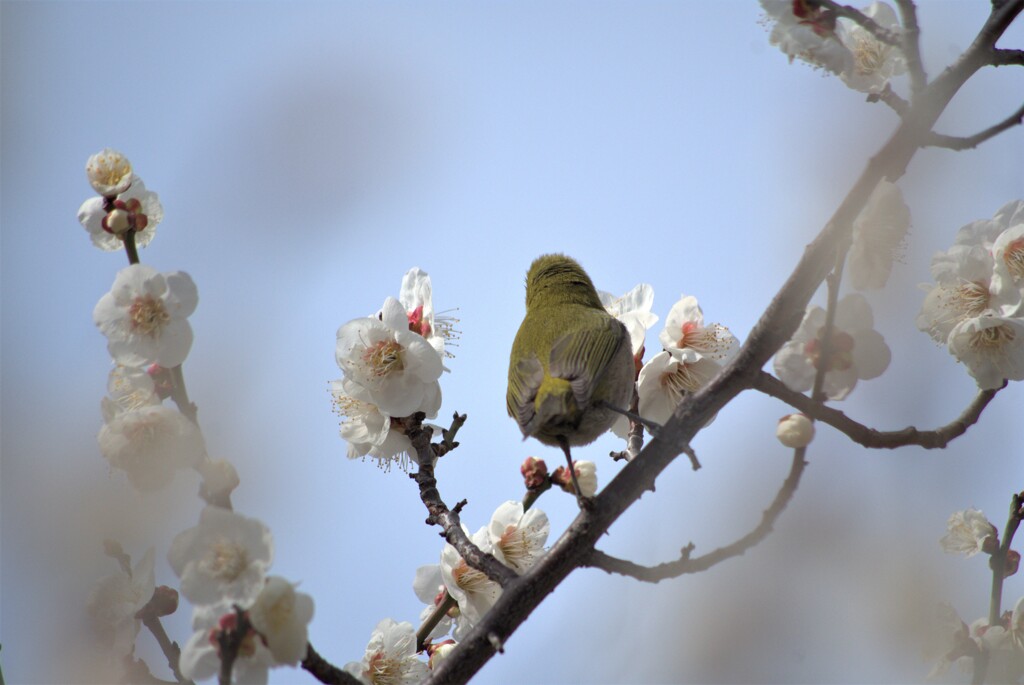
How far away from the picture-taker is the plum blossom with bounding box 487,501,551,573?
3154 millimetres

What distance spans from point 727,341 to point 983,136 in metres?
1.12

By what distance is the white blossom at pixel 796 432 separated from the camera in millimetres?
2139

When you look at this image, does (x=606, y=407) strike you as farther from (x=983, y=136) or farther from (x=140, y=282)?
(x=140, y=282)

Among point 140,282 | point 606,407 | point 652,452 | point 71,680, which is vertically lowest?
point 71,680

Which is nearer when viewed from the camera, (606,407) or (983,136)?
(983,136)

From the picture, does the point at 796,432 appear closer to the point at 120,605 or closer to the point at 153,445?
the point at 153,445

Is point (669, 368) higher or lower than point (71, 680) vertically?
higher

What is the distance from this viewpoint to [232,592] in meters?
1.83

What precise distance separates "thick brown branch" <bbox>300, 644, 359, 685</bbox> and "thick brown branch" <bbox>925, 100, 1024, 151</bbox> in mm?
2081

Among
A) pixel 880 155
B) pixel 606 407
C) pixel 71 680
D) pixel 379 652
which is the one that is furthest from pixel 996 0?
pixel 71 680

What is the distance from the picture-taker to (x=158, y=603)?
2.35 m

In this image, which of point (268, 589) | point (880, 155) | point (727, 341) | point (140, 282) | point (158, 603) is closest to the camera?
point (268, 589)

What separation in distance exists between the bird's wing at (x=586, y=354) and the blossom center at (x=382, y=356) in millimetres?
735

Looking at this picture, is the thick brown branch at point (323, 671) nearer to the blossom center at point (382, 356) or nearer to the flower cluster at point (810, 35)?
the blossom center at point (382, 356)
